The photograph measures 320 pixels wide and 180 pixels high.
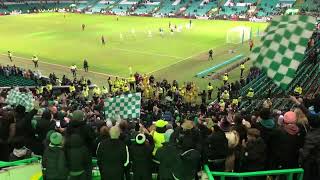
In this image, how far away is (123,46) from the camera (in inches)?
1786

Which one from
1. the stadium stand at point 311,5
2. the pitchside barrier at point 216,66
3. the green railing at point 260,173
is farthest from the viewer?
the stadium stand at point 311,5

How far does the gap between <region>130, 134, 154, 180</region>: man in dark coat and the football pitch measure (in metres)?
25.0

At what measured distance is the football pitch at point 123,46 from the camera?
36250 mm

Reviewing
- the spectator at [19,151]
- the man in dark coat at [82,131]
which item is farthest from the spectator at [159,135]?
the spectator at [19,151]

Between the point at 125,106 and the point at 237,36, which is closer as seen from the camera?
the point at 125,106

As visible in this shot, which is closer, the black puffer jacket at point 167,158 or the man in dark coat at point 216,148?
the black puffer jacket at point 167,158

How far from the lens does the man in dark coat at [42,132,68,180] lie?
7395 mm

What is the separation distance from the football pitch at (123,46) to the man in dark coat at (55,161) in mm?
25126

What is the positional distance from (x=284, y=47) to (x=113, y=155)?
3.95 metres

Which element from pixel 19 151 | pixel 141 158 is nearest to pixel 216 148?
pixel 141 158

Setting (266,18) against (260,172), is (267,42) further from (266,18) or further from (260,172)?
(266,18)

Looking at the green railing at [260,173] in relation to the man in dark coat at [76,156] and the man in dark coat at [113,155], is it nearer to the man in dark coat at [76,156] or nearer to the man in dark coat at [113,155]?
the man in dark coat at [113,155]

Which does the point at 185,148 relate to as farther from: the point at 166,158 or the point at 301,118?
the point at 301,118

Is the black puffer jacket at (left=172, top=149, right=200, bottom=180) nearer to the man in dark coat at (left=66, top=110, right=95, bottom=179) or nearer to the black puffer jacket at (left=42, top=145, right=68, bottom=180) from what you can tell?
the man in dark coat at (left=66, top=110, right=95, bottom=179)
